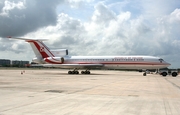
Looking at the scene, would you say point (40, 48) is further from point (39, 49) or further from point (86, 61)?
point (86, 61)

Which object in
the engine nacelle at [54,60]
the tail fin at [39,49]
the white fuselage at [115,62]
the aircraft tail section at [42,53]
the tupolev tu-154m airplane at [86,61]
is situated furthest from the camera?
the tail fin at [39,49]

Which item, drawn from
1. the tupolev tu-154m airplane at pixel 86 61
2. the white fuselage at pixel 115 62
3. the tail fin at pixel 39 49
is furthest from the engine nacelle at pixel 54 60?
the tail fin at pixel 39 49

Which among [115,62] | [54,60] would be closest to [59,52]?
[54,60]

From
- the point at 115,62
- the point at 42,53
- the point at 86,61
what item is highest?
the point at 42,53

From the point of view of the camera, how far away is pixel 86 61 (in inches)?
2039

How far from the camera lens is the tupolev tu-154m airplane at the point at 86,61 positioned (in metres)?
47.0

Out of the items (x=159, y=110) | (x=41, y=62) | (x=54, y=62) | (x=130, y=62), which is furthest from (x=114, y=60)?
(x=159, y=110)

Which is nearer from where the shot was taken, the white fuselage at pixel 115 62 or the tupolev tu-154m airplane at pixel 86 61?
the white fuselage at pixel 115 62

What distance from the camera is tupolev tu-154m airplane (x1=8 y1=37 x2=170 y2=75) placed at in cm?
4700

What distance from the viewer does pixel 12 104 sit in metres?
9.38

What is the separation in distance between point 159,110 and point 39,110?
4568 mm

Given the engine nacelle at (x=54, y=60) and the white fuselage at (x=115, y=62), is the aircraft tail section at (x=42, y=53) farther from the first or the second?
the white fuselage at (x=115, y=62)

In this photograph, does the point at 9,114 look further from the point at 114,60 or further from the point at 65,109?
the point at 114,60

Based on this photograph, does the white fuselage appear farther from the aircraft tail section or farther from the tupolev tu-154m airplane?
the aircraft tail section
